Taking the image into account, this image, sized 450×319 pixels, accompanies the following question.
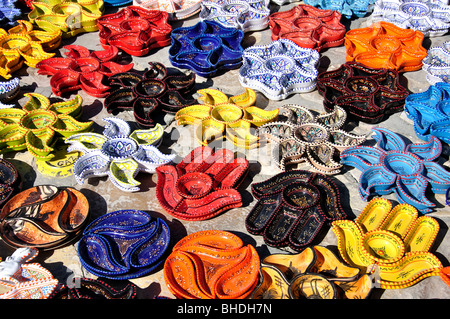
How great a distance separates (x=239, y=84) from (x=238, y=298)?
439 centimetres

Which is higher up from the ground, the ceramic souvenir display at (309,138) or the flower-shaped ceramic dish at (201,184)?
the ceramic souvenir display at (309,138)

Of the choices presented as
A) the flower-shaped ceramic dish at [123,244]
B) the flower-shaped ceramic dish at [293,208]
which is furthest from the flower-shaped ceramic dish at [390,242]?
the flower-shaped ceramic dish at [123,244]

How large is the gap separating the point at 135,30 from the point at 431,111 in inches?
244

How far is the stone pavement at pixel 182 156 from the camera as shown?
188 inches

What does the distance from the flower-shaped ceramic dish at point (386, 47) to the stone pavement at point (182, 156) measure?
→ 30cm

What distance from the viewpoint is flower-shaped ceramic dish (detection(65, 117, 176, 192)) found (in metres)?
5.60

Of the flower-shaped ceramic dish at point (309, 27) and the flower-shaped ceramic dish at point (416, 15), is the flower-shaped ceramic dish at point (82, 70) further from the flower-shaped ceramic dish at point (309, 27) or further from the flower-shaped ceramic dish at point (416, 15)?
the flower-shaped ceramic dish at point (416, 15)

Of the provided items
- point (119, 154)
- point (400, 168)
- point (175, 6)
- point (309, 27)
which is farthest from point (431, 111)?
point (175, 6)

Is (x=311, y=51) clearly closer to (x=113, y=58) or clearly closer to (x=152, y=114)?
(x=152, y=114)

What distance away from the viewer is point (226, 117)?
653 centimetres

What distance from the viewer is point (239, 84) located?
7480mm

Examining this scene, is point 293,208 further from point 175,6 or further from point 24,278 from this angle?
point 175,6

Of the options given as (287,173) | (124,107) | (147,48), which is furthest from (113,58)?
(287,173)

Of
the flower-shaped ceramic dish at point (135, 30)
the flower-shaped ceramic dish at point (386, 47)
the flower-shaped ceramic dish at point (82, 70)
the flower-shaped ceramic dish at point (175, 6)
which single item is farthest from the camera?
the flower-shaped ceramic dish at point (175, 6)
